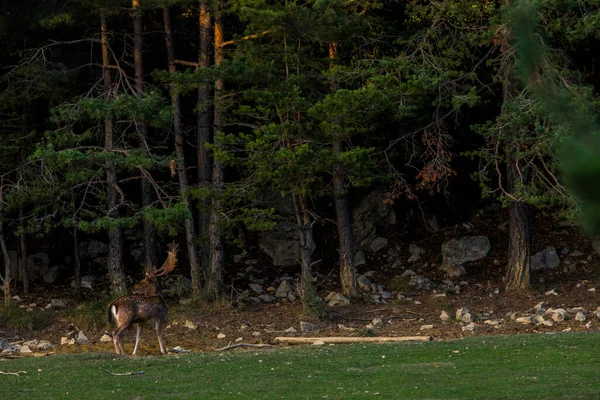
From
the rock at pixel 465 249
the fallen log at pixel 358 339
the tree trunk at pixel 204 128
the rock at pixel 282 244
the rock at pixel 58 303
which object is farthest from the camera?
the rock at pixel 282 244

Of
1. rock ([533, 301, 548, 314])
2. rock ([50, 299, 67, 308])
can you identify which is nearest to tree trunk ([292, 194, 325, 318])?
rock ([533, 301, 548, 314])

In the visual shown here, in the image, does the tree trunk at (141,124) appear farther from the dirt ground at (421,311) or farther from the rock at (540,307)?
the rock at (540,307)

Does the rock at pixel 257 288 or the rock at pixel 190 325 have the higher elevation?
the rock at pixel 257 288

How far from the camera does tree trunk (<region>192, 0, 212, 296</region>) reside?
822 inches

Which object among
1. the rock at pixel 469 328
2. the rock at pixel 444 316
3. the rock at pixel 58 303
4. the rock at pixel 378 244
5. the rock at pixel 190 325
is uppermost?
the rock at pixel 378 244

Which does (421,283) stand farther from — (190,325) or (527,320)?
(190,325)

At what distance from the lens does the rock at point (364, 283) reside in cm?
2280

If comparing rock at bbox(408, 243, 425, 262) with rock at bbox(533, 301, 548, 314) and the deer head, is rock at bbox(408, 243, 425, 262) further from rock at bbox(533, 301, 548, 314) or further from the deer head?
the deer head

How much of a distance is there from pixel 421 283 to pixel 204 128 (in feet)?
20.9

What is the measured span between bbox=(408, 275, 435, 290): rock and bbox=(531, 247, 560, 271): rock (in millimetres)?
2536

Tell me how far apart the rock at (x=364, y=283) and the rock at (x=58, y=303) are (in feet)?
22.5

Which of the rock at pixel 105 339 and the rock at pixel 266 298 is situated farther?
the rock at pixel 266 298

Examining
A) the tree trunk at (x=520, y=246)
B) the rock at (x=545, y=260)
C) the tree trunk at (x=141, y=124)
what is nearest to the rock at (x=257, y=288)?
the tree trunk at (x=141, y=124)

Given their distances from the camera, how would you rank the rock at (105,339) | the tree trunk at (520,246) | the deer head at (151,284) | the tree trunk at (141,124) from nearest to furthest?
the deer head at (151,284)
the rock at (105,339)
the tree trunk at (141,124)
the tree trunk at (520,246)
